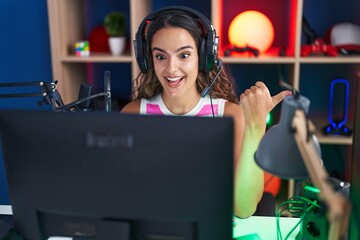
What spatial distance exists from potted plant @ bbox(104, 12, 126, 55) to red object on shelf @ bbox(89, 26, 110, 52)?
5.8 inches

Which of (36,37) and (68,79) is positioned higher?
(36,37)

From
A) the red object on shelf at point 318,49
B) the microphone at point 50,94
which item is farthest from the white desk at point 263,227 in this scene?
the red object on shelf at point 318,49

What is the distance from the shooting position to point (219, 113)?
1.82m

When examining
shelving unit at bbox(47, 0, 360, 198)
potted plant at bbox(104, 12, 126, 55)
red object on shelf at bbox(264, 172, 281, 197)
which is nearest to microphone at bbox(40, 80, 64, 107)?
shelving unit at bbox(47, 0, 360, 198)

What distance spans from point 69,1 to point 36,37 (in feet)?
1.37

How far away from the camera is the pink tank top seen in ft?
5.98

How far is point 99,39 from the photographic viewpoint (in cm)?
264

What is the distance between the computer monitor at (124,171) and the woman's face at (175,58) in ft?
2.78

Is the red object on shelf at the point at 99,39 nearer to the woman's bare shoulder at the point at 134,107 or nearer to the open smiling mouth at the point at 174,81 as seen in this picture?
the woman's bare shoulder at the point at 134,107

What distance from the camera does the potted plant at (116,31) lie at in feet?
8.11

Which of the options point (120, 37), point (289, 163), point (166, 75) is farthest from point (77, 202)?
point (120, 37)

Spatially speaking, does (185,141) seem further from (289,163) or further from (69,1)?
(69,1)

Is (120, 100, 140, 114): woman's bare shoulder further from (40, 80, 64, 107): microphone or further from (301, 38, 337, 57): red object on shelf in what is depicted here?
(301, 38, 337, 57): red object on shelf

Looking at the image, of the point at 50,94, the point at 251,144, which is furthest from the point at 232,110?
the point at 50,94
